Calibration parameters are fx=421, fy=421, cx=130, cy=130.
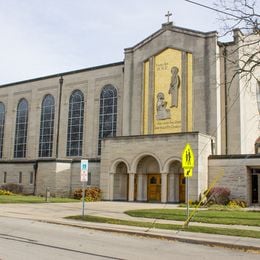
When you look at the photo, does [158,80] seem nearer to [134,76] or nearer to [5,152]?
[134,76]

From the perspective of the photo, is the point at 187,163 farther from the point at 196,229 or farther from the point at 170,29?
the point at 170,29

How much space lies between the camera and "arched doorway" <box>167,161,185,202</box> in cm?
3422

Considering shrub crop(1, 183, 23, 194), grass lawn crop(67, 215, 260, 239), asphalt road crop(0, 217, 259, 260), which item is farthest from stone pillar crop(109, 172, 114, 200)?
asphalt road crop(0, 217, 259, 260)

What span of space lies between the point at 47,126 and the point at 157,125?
16813 mm

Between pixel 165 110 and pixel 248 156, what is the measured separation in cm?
1010

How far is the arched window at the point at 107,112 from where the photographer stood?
44.4m

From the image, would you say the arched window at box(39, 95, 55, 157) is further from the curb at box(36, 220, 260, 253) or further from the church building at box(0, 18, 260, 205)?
the curb at box(36, 220, 260, 253)

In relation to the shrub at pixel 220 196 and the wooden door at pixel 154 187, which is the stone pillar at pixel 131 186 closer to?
the wooden door at pixel 154 187

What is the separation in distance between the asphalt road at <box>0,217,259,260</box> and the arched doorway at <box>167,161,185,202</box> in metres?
19.1

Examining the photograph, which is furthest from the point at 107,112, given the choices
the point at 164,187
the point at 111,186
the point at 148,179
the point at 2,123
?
the point at 2,123

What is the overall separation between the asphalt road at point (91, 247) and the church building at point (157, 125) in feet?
52.6

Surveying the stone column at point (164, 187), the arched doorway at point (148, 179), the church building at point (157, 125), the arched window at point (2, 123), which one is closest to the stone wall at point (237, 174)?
the church building at point (157, 125)

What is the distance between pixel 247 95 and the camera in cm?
3794

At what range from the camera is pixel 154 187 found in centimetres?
3600
